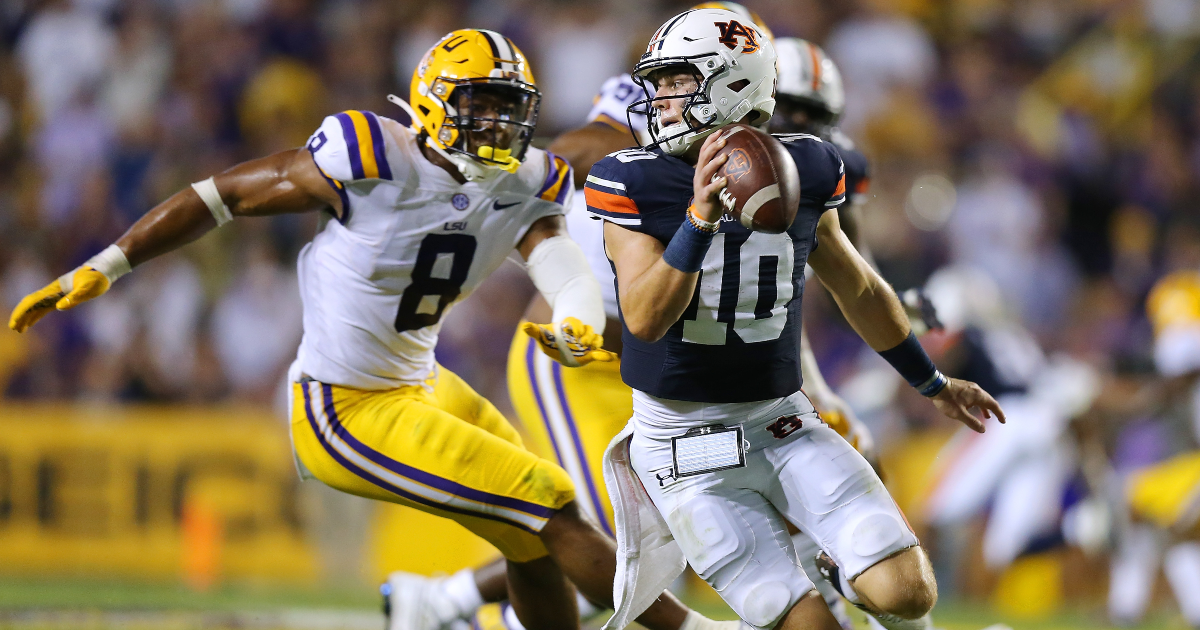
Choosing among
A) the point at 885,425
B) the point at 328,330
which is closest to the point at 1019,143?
the point at 885,425

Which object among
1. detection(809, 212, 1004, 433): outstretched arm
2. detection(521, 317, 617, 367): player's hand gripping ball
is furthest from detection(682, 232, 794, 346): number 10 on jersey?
detection(521, 317, 617, 367): player's hand gripping ball

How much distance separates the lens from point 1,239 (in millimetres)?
9383

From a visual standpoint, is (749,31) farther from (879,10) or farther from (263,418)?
(879,10)

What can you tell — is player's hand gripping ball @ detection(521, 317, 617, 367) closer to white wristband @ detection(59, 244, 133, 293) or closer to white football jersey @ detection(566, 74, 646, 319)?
white football jersey @ detection(566, 74, 646, 319)

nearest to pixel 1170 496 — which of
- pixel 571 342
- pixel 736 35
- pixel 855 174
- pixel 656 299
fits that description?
pixel 855 174

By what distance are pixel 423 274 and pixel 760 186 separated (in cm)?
160

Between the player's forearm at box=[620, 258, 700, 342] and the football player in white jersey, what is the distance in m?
0.71

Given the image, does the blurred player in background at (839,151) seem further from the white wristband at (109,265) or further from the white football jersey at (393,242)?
the white wristband at (109,265)

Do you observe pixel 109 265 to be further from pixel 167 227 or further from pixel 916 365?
pixel 916 365

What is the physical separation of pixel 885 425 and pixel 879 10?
3.56 metres

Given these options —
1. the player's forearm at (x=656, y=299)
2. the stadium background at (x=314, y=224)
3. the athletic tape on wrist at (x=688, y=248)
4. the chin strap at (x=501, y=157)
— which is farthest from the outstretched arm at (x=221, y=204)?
the stadium background at (x=314, y=224)

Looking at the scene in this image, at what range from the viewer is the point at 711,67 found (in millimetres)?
3119

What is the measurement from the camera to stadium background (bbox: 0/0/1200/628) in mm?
8195

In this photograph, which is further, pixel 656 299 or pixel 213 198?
pixel 213 198
